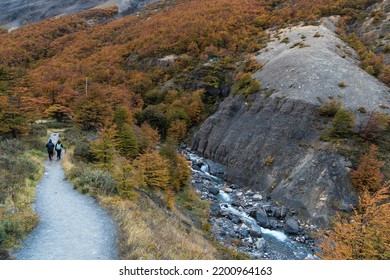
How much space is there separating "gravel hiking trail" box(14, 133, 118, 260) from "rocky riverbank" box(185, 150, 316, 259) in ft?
39.3

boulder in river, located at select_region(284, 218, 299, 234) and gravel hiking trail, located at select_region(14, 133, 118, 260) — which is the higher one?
gravel hiking trail, located at select_region(14, 133, 118, 260)

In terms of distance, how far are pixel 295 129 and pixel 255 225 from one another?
1397 centimetres

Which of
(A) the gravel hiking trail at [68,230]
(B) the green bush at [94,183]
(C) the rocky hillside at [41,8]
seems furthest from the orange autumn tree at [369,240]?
(C) the rocky hillside at [41,8]

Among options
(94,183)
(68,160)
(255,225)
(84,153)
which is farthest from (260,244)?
(68,160)

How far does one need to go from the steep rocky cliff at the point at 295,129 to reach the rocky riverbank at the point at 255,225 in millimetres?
1471

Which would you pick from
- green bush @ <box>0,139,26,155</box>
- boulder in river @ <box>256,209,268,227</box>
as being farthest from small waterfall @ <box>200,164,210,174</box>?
green bush @ <box>0,139,26,155</box>

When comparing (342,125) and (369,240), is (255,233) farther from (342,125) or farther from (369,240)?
(342,125)

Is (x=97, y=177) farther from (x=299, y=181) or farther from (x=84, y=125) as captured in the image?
(x=299, y=181)

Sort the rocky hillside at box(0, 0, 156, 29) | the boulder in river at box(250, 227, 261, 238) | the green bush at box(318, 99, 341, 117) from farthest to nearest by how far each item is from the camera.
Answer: the rocky hillside at box(0, 0, 156, 29) < the green bush at box(318, 99, 341, 117) < the boulder in river at box(250, 227, 261, 238)

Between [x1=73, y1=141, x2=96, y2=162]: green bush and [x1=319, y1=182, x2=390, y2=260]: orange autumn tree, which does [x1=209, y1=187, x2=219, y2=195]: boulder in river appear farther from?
[x1=319, y1=182, x2=390, y2=260]: orange autumn tree

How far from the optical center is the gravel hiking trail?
9.30m

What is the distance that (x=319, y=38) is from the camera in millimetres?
52344

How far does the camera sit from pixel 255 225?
1003 inches

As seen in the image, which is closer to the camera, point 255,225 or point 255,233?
point 255,233
